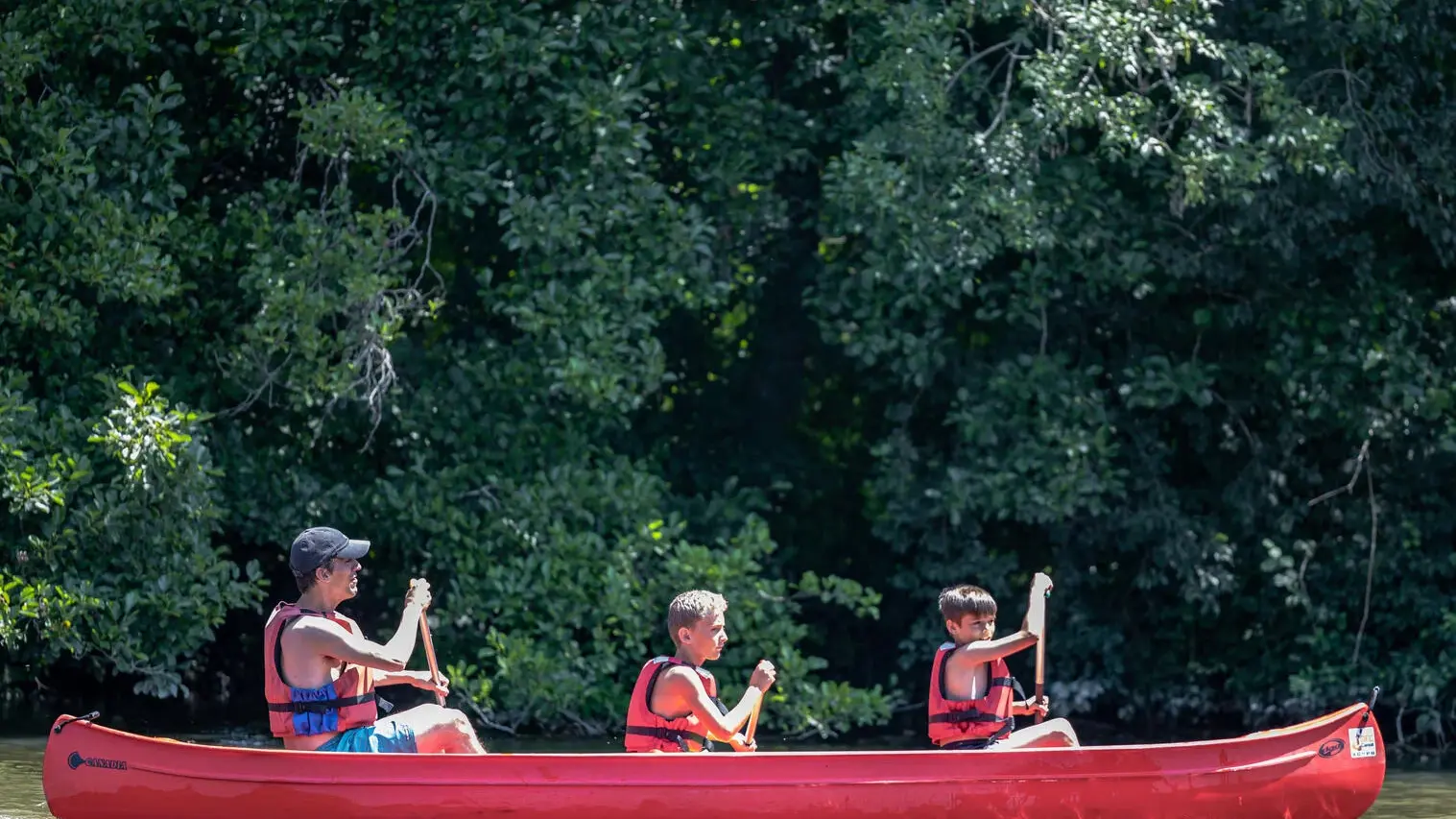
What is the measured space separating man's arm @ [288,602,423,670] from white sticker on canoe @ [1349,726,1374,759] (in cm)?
417

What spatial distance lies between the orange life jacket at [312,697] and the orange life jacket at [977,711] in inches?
96.8

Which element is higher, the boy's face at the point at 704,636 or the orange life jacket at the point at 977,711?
the boy's face at the point at 704,636

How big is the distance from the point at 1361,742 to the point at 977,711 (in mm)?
1750

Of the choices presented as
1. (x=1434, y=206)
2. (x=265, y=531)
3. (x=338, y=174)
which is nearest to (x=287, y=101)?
(x=338, y=174)

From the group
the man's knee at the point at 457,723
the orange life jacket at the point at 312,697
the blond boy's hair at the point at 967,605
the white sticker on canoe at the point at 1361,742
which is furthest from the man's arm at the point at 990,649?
the orange life jacket at the point at 312,697

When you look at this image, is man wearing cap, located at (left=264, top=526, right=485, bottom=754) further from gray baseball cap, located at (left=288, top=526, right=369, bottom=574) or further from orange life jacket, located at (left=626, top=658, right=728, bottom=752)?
orange life jacket, located at (left=626, top=658, right=728, bottom=752)

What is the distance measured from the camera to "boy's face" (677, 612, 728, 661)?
26.2 feet

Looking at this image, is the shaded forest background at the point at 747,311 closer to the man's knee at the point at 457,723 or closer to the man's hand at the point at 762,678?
the man's knee at the point at 457,723

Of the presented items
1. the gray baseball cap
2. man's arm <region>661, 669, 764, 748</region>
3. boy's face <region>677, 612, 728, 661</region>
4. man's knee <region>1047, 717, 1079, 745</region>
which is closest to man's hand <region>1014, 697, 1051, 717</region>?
man's knee <region>1047, 717, 1079, 745</region>

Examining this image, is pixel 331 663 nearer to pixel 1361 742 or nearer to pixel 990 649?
pixel 990 649

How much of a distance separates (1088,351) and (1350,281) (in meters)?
1.83

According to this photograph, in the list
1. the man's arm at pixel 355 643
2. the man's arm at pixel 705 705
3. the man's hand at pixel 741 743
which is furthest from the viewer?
the man's hand at pixel 741 743

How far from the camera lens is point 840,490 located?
15.0 metres

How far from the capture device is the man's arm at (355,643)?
7449mm
